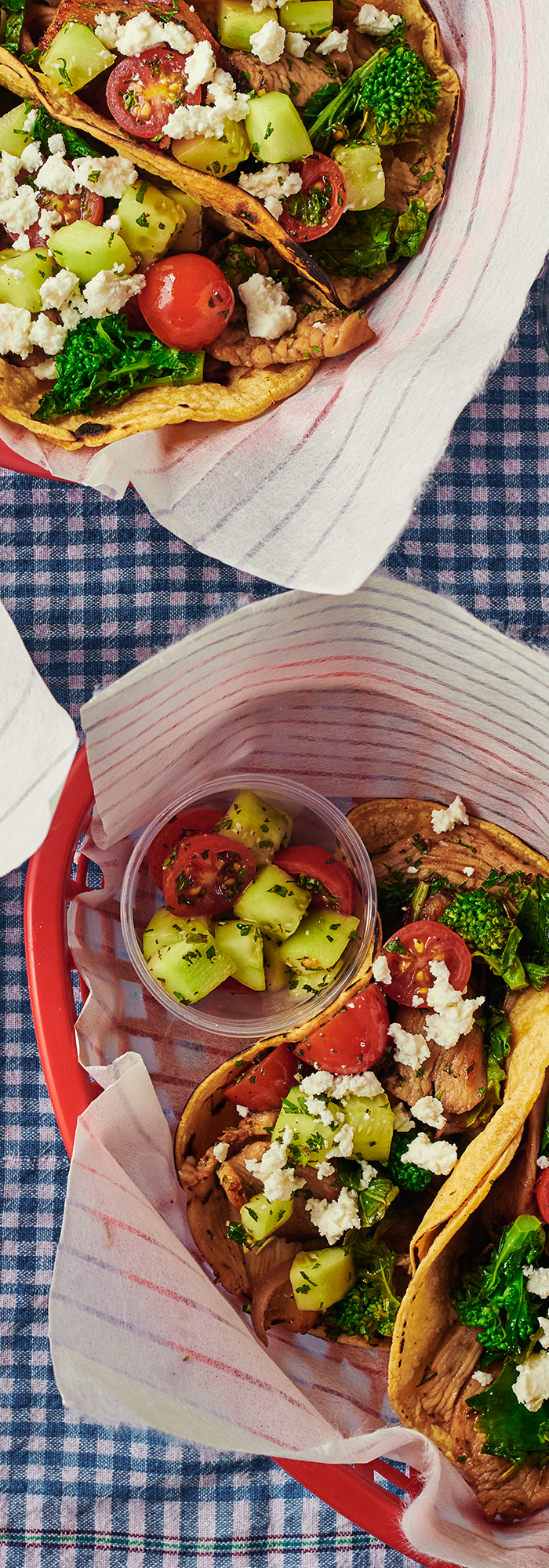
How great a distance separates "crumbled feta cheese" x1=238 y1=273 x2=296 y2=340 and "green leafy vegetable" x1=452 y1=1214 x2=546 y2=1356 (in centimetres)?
164

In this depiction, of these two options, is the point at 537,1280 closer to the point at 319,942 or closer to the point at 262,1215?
the point at 262,1215

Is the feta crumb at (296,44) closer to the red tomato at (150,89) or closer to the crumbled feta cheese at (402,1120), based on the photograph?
the red tomato at (150,89)

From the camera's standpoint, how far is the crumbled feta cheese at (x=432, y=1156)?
1.97 meters

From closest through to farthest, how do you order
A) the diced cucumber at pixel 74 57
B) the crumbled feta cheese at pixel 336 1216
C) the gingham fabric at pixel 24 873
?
the diced cucumber at pixel 74 57 < the crumbled feta cheese at pixel 336 1216 < the gingham fabric at pixel 24 873

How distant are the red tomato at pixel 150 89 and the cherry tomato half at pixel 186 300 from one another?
0.20 m

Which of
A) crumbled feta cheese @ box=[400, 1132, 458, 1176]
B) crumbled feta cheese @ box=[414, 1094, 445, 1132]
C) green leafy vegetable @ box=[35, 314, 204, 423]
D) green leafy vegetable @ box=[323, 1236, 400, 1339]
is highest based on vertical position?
green leafy vegetable @ box=[35, 314, 204, 423]

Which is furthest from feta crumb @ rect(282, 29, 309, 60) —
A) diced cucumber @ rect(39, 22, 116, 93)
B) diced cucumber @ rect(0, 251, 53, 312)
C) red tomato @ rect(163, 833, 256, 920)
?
red tomato @ rect(163, 833, 256, 920)

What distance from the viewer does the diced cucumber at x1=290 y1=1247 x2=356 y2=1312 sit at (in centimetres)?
195

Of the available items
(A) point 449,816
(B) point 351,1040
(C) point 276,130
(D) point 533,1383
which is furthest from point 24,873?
(C) point 276,130

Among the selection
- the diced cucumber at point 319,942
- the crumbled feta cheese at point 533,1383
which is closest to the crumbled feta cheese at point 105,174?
the diced cucumber at point 319,942

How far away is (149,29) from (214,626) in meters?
0.95

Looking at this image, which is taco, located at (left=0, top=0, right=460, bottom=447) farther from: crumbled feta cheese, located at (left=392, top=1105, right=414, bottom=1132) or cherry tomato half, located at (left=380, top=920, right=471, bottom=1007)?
crumbled feta cheese, located at (left=392, top=1105, right=414, bottom=1132)

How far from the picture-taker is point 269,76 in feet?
5.93

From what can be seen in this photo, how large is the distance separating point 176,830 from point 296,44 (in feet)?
4.53
